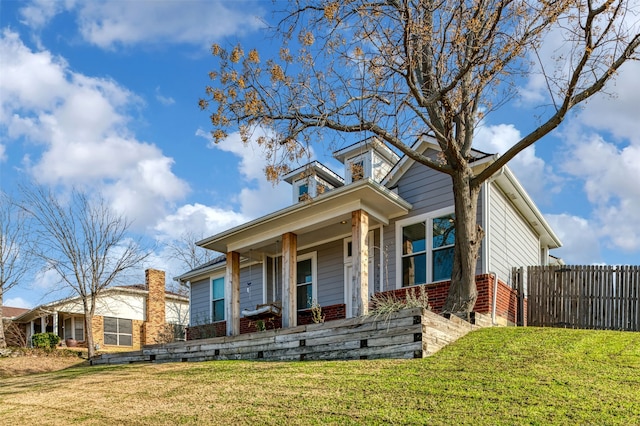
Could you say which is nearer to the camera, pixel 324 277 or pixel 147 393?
pixel 147 393

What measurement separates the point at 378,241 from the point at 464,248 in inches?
136

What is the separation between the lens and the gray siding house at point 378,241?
1246 cm

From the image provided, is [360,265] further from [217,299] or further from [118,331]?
[118,331]

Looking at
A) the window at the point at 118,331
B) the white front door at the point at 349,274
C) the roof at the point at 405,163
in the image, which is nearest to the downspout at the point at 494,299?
the white front door at the point at 349,274

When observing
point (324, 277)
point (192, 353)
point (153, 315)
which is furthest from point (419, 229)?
point (153, 315)

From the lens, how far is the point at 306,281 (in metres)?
16.1

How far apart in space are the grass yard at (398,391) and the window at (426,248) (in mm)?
2717

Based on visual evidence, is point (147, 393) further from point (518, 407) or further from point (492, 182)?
point (492, 182)

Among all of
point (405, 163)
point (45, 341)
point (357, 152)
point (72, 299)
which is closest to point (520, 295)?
point (405, 163)

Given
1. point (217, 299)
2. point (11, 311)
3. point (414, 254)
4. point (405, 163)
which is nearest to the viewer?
point (414, 254)

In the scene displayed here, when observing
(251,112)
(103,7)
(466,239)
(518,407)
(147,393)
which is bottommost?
(147,393)

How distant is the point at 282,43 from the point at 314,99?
3.96 ft

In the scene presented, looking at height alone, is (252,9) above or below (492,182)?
above

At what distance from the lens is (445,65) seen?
10.6m
